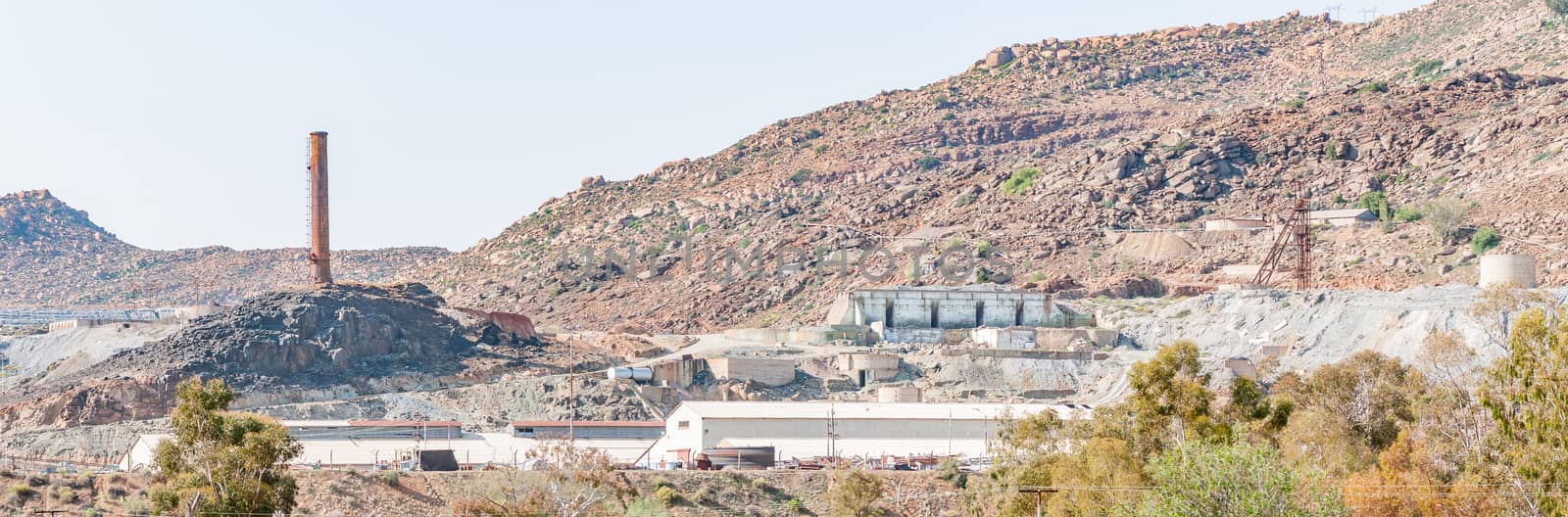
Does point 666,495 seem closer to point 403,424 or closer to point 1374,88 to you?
point 403,424

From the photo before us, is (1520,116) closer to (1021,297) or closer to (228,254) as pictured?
(1021,297)

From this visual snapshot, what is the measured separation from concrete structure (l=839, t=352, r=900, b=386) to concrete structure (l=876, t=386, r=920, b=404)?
3.94 m

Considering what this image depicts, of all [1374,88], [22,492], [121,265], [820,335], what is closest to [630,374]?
[820,335]

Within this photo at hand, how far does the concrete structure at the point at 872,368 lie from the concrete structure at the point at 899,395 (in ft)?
12.9

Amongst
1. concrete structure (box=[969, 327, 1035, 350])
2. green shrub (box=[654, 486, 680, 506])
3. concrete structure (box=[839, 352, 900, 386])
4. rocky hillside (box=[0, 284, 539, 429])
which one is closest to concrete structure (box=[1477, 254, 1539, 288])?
concrete structure (box=[969, 327, 1035, 350])

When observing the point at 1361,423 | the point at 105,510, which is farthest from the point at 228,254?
the point at 1361,423

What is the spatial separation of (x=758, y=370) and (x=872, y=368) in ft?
14.2

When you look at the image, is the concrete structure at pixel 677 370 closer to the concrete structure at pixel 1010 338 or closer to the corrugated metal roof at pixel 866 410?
the corrugated metal roof at pixel 866 410

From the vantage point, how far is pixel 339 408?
7219 cm

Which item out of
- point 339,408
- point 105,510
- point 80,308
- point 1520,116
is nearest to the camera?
point 105,510

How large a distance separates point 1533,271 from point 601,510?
138 ft

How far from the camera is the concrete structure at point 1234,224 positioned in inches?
3971

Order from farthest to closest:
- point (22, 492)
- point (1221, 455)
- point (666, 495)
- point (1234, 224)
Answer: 1. point (1234, 224)
2. point (666, 495)
3. point (22, 492)
4. point (1221, 455)

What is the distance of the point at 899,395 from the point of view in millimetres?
74250
